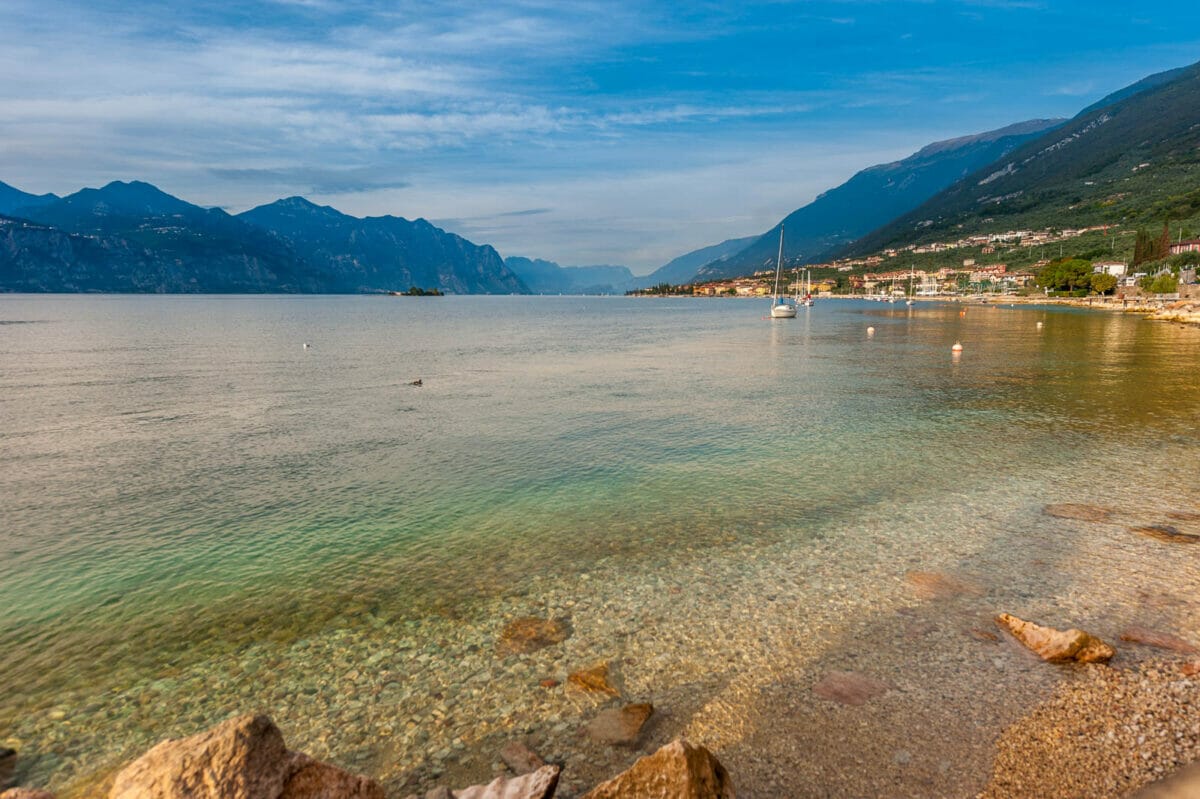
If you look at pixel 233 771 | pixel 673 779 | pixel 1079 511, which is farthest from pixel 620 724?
pixel 1079 511

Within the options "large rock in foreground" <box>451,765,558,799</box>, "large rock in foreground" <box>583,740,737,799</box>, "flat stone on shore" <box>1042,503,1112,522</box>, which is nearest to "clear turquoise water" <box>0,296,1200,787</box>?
"flat stone on shore" <box>1042,503,1112,522</box>

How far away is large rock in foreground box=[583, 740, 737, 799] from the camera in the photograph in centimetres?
549

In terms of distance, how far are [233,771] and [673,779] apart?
369 centimetres

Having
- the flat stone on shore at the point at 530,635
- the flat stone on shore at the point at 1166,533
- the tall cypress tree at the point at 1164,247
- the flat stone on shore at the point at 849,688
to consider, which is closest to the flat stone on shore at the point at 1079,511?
the flat stone on shore at the point at 1166,533

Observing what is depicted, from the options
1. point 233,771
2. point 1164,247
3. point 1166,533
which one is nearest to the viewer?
point 233,771

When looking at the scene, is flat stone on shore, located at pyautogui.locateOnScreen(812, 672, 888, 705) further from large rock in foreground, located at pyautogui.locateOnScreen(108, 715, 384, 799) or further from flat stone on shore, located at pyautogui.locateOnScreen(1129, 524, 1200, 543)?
flat stone on shore, located at pyautogui.locateOnScreen(1129, 524, 1200, 543)

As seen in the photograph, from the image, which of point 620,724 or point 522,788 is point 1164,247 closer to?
point 620,724

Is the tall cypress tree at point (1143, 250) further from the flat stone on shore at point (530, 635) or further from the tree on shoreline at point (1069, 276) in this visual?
the flat stone on shore at point (530, 635)

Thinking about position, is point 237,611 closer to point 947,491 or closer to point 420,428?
point 420,428

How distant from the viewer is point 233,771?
16.8 feet

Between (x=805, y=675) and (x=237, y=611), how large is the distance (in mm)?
10074

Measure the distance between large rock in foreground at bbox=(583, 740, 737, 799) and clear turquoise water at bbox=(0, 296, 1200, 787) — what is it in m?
3.06

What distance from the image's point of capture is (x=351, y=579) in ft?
42.1

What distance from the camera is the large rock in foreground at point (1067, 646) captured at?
9.19m
